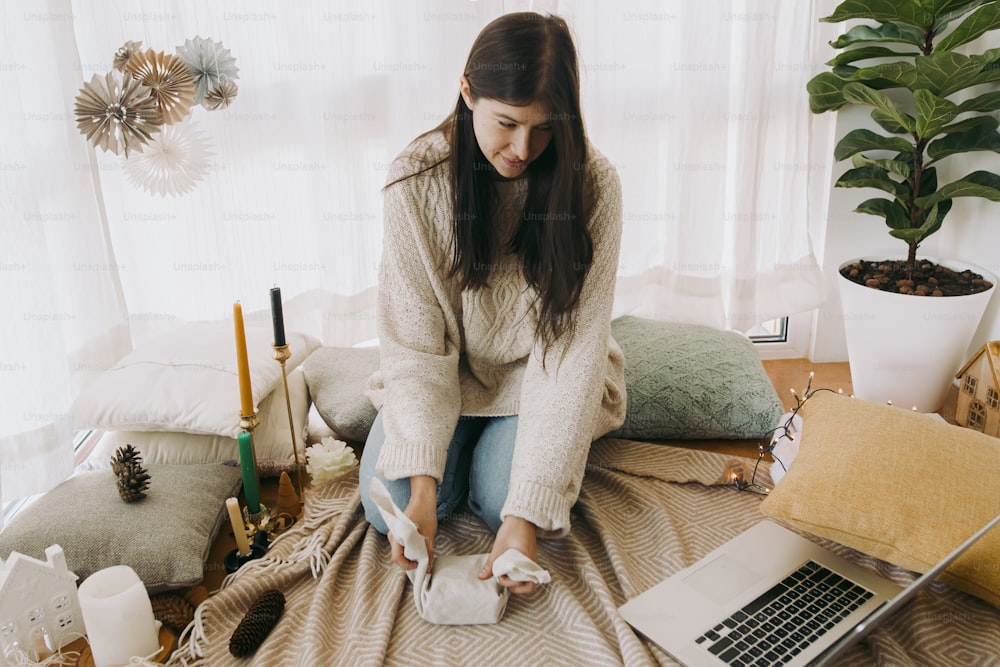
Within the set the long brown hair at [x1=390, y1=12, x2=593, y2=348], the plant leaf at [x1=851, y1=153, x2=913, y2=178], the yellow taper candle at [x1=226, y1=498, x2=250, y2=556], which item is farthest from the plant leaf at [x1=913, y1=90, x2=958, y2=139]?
the yellow taper candle at [x1=226, y1=498, x2=250, y2=556]

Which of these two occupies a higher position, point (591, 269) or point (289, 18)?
point (289, 18)

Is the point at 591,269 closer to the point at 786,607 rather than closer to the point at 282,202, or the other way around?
the point at 786,607

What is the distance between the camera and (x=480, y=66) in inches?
45.9

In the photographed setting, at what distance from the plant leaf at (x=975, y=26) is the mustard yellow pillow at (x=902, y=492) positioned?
2.94 feet

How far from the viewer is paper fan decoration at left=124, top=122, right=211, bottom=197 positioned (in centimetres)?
186

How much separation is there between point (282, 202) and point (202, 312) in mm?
357

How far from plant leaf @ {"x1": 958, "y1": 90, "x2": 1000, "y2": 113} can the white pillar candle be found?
1.87 metres

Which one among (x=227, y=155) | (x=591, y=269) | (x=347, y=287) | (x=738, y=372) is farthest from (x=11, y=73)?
(x=738, y=372)

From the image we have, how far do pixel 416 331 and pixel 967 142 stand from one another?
1382 millimetres

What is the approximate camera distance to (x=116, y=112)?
1783mm

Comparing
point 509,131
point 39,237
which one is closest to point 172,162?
point 39,237

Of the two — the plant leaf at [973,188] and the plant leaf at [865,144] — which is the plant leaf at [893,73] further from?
the plant leaf at [973,188]

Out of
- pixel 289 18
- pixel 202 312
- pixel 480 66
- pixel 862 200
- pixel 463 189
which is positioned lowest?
pixel 202 312

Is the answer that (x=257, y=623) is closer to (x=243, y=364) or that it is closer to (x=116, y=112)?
(x=243, y=364)
